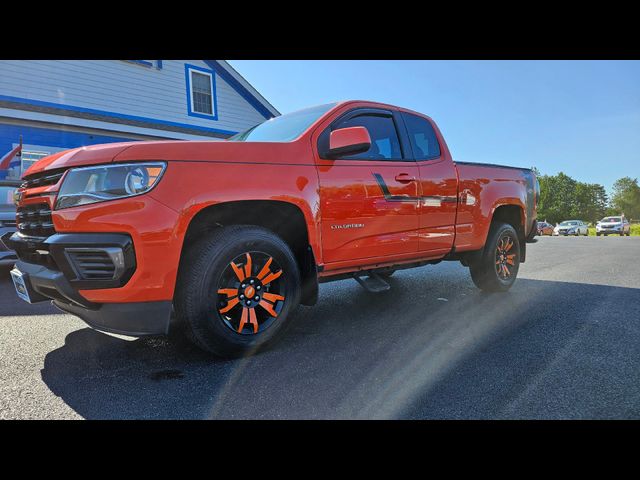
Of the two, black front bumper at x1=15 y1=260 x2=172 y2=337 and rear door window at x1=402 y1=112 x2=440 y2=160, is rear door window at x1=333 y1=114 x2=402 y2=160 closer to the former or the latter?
rear door window at x1=402 y1=112 x2=440 y2=160

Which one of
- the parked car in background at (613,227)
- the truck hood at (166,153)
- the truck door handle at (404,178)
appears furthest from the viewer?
the parked car in background at (613,227)

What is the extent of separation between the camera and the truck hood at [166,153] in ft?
8.00

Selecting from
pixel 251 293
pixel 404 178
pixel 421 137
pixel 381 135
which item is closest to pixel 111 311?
pixel 251 293

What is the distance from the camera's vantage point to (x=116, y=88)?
11.3m

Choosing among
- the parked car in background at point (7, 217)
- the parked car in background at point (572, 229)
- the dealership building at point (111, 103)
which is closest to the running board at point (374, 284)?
the parked car in background at point (7, 217)

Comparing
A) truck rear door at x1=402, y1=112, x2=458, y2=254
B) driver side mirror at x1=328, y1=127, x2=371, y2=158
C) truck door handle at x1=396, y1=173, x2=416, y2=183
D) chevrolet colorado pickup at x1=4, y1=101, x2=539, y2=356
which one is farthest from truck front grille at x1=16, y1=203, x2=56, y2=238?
truck rear door at x1=402, y1=112, x2=458, y2=254

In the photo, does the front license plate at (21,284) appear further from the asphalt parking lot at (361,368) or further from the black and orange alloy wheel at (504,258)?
the black and orange alloy wheel at (504,258)

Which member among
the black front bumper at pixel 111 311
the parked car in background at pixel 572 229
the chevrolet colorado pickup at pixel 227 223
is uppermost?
the chevrolet colorado pickup at pixel 227 223

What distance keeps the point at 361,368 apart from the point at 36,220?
2.37 metres

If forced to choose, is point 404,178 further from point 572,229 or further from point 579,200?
point 579,200

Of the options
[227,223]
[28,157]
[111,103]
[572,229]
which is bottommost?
[572,229]

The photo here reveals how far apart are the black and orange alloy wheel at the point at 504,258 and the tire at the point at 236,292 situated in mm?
3074
